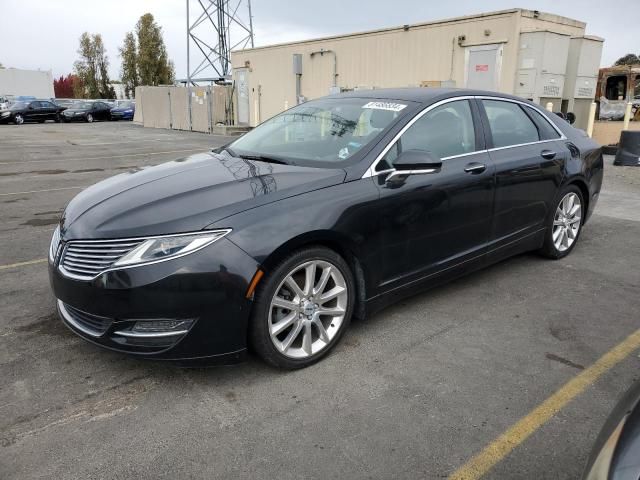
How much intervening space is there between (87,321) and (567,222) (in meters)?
4.30

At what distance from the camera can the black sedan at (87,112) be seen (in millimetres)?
33281

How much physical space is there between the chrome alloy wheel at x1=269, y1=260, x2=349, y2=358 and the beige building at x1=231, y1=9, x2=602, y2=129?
1187 centimetres

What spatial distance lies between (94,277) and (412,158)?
1946mm

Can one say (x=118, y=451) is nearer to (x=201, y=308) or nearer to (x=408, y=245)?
(x=201, y=308)

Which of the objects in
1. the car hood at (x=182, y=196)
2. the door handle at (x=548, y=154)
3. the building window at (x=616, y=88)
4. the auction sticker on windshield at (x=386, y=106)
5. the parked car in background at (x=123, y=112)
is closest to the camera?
the car hood at (x=182, y=196)

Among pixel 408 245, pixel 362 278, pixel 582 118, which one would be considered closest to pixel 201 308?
pixel 362 278

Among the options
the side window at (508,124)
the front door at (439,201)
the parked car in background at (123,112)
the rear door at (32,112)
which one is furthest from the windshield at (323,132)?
the parked car in background at (123,112)

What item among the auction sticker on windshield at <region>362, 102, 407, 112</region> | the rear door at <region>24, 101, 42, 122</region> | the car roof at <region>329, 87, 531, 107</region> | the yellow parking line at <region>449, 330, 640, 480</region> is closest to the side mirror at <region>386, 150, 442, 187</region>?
the auction sticker on windshield at <region>362, 102, 407, 112</region>

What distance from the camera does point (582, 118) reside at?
47.9 feet

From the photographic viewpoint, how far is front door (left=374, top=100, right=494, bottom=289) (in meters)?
3.45

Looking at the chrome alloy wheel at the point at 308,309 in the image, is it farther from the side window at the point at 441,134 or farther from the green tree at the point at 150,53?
the green tree at the point at 150,53

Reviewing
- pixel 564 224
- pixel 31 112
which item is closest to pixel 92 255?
pixel 564 224

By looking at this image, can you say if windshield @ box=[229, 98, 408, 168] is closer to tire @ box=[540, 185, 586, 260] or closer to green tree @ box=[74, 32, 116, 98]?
tire @ box=[540, 185, 586, 260]

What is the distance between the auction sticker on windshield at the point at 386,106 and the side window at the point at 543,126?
1.64 meters
